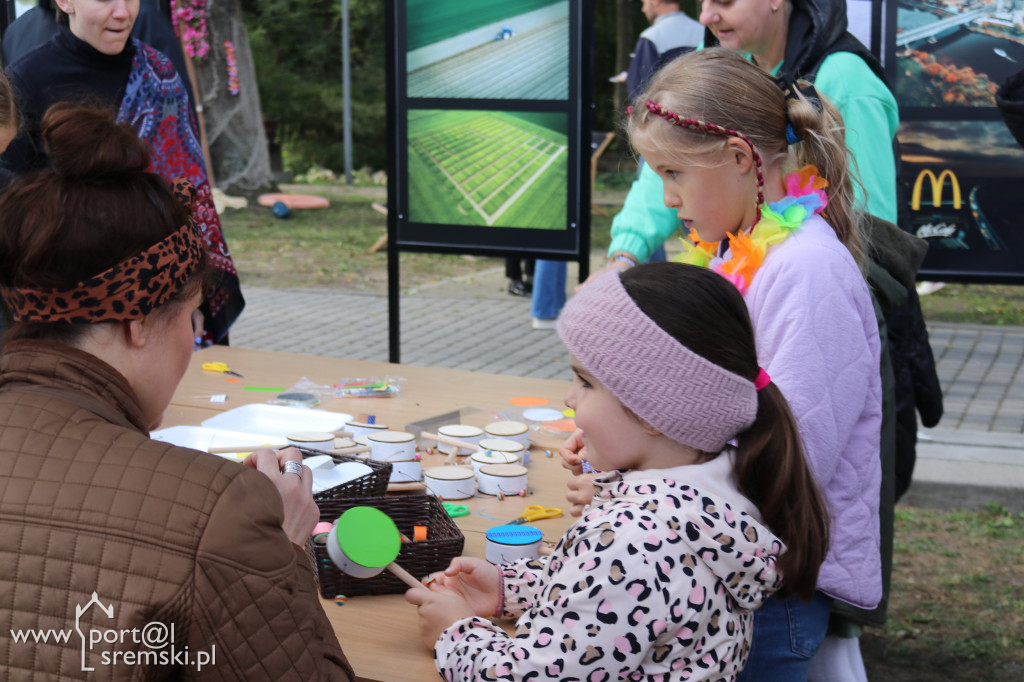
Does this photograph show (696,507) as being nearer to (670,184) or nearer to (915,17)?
(670,184)

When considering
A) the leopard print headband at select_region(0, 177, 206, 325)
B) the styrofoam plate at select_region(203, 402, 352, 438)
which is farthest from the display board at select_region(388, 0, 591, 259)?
the leopard print headband at select_region(0, 177, 206, 325)

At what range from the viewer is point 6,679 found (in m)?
1.24

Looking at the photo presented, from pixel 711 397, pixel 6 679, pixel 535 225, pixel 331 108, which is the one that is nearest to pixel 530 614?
pixel 711 397

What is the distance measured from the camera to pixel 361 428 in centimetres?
245

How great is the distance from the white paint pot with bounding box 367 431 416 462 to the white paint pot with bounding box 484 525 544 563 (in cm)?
41

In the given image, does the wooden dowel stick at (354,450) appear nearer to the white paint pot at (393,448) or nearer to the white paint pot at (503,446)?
the white paint pot at (393,448)

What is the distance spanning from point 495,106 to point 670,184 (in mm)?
2731

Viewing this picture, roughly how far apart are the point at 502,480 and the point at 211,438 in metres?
0.67

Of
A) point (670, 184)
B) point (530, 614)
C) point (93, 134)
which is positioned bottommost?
point (530, 614)

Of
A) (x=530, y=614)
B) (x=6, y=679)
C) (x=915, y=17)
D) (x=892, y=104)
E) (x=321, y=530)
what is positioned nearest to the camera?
(x=6, y=679)

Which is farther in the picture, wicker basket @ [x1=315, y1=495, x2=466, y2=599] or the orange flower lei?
the orange flower lei

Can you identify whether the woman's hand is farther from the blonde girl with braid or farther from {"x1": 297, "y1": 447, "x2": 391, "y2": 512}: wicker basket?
the blonde girl with braid

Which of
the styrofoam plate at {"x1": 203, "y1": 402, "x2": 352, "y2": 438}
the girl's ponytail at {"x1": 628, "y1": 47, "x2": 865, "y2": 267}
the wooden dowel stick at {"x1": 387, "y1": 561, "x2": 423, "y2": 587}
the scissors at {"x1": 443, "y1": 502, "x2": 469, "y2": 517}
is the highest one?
the girl's ponytail at {"x1": 628, "y1": 47, "x2": 865, "y2": 267}

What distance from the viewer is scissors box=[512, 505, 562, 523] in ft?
6.73
